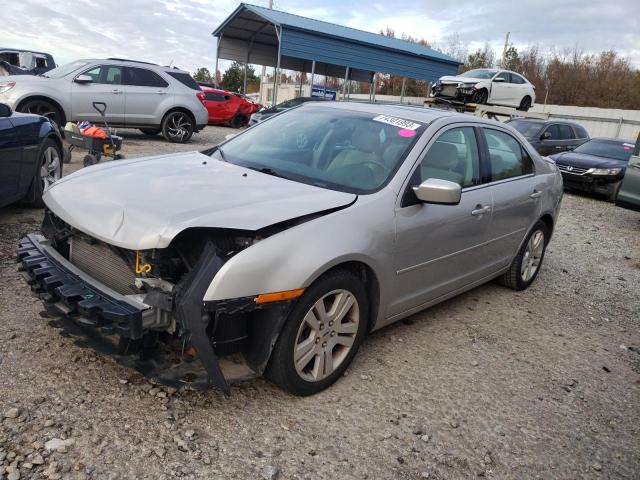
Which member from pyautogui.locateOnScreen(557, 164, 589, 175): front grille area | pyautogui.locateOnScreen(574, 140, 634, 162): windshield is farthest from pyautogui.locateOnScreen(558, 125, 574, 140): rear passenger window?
pyautogui.locateOnScreen(557, 164, 589, 175): front grille area

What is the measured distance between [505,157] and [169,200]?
122 inches

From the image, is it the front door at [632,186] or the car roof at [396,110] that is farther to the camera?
the front door at [632,186]

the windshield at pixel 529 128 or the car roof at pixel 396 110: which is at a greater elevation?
the car roof at pixel 396 110

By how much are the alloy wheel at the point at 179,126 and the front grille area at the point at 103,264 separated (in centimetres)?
1086

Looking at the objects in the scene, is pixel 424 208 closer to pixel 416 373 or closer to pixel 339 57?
pixel 416 373

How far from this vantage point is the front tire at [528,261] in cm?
516

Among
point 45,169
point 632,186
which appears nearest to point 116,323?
point 45,169

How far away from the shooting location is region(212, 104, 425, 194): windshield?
3.48 metres

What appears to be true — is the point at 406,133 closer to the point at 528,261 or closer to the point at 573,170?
the point at 528,261

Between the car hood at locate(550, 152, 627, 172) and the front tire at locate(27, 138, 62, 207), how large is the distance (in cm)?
1088

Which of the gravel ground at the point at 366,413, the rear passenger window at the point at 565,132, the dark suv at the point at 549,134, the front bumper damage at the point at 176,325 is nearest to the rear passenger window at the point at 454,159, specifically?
the gravel ground at the point at 366,413

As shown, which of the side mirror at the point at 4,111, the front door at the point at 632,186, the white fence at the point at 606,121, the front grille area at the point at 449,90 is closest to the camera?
the side mirror at the point at 4,111

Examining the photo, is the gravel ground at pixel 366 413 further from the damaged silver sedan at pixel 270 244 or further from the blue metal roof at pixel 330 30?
the blue metal roof at pixel 330 30

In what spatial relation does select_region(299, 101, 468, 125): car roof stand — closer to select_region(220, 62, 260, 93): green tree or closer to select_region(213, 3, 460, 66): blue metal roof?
select_region(213, 3, 460, 66): blue metal roof
